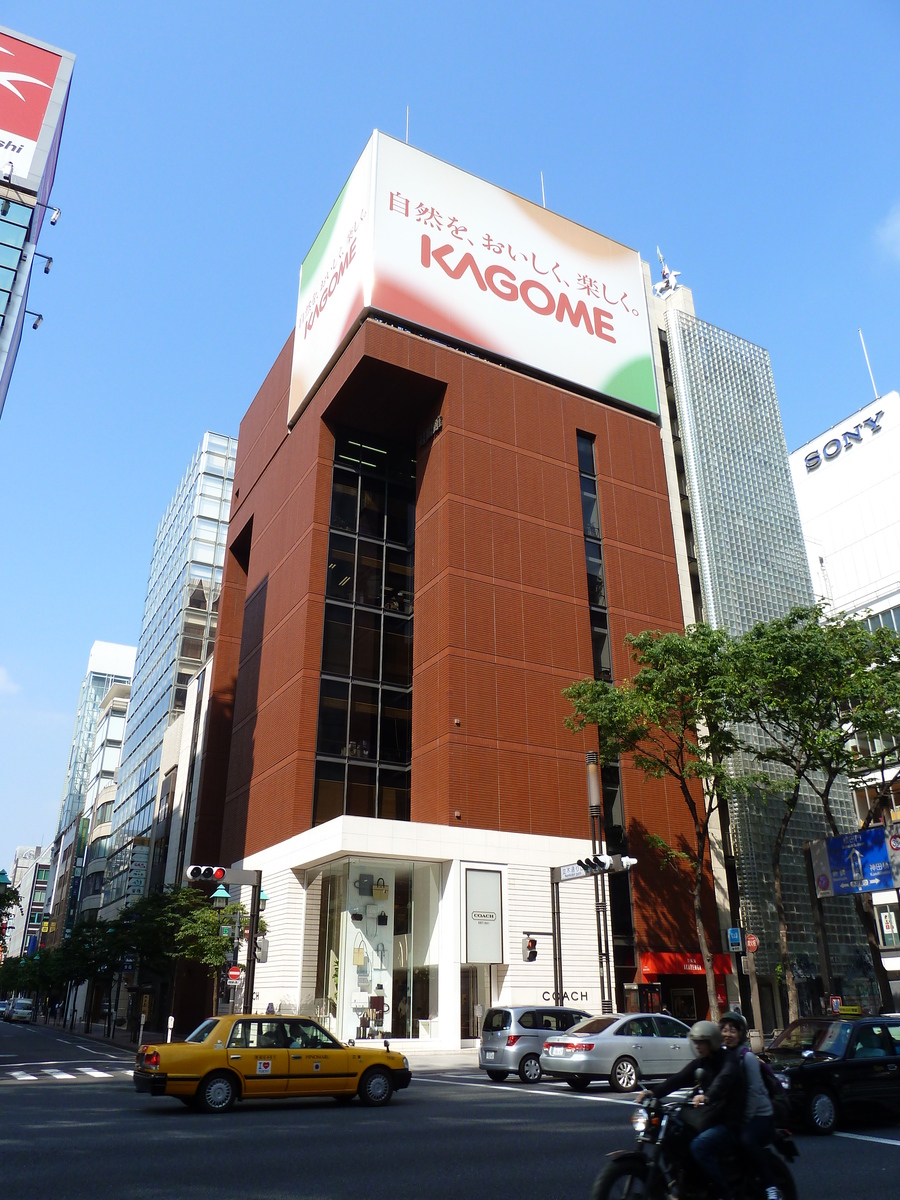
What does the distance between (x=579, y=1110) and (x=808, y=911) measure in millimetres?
33044

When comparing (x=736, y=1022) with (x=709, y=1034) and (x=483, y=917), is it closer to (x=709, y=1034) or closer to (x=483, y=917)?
(x=709, y=1034)

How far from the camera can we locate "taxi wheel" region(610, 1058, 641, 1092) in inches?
773

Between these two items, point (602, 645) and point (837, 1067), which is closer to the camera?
point (837, 1067)

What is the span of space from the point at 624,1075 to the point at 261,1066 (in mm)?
8143

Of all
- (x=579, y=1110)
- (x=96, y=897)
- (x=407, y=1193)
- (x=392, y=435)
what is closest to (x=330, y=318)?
(x=392, y=435)

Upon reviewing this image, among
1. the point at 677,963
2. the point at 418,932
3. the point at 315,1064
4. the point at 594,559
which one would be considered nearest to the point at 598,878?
the point at 418,932

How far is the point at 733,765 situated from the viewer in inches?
1794

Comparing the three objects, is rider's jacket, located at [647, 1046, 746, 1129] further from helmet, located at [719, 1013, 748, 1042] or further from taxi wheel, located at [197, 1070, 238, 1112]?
taxi wheel, located at [197, 1070, 238, 1112]

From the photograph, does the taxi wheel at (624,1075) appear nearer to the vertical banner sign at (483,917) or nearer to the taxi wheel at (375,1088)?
the taxi wheel at (375,1088)

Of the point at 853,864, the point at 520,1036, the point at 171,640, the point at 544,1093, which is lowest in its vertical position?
the point at 544,1093

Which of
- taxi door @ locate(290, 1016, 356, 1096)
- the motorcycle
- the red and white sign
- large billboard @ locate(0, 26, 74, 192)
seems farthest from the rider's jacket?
the red and white sign

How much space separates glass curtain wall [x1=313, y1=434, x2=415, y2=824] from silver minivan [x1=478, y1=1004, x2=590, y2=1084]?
18110 mm

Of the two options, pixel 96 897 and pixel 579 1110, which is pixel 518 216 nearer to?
pixel 579 1110

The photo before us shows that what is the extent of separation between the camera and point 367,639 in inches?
1740
